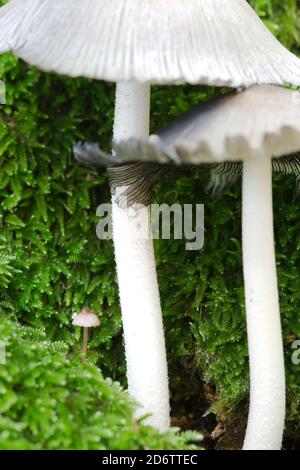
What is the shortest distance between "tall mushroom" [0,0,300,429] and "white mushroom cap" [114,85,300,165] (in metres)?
0.07

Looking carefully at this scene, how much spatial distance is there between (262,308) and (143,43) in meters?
0.89

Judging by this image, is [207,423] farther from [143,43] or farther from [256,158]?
[143,43]

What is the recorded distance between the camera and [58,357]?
1843mm

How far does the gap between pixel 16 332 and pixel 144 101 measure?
869 millimetres

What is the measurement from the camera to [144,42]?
1.67 meters

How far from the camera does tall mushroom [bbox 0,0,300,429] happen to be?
5.37 ft

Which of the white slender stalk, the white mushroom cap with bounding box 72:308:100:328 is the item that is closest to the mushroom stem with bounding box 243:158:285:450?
the white slender stalk

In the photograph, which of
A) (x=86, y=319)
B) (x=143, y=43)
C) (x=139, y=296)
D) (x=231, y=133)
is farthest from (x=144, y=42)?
(x=86, y=319)

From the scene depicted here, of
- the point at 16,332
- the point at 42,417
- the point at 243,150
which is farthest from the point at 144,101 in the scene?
the point at 42,417

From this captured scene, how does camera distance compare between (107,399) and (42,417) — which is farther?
(107,399)

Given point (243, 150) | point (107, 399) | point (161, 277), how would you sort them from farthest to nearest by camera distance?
point (161, 277), point (107, 399), point (243, 150)

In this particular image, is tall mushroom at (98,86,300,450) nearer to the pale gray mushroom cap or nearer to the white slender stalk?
the pale gray mushroom cap

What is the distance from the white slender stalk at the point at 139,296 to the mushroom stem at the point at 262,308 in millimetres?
319

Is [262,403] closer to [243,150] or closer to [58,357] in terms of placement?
[58,357]
